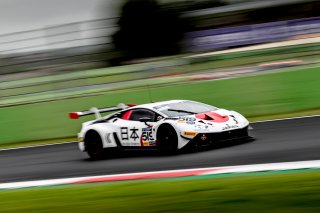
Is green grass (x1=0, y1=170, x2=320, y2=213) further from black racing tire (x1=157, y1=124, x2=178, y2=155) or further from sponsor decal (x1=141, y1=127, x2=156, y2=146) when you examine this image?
sponsor decal (x1=141, y1=127, x2=156, y2=146)

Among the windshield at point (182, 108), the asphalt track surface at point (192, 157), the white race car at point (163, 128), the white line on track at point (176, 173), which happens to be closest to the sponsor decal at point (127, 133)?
the white race car at point (163, 128)

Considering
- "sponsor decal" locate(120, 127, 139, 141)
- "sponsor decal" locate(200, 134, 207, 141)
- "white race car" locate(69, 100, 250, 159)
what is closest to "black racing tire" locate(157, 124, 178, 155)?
"white race car" locate(69, 100, 250, 159)

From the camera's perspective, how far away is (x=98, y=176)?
34.0 feet

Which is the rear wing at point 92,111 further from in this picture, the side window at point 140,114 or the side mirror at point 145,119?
the side mirror at point 145,119

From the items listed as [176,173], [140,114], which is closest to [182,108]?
[140,114]

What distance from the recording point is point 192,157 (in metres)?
11.1

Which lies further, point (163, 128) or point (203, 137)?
point (163, 128)

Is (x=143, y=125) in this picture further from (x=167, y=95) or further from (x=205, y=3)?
(x=205, y=3)

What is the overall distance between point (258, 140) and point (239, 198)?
19.3ft

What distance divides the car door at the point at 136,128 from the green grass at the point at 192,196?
3.39m

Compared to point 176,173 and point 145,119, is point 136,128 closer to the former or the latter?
point 145,119

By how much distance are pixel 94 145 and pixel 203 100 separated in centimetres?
528

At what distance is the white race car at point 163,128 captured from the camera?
1148cm

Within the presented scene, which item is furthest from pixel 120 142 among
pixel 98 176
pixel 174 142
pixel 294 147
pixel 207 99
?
pixel 207 99
